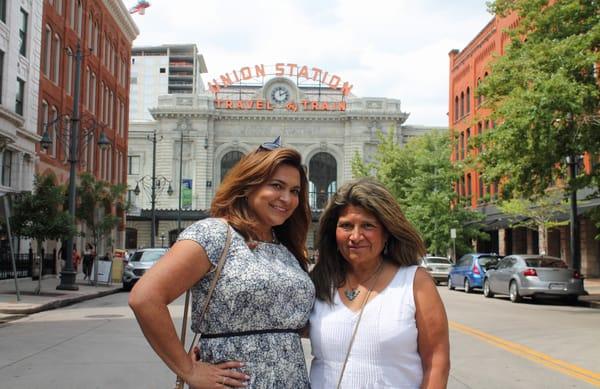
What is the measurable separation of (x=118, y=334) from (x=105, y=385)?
16.1 ft

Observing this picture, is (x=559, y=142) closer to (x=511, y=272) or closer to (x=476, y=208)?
(x=511, y=272)

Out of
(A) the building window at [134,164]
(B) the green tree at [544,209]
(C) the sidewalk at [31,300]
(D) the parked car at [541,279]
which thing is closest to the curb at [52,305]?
(C) the sidewalk at [31,300]

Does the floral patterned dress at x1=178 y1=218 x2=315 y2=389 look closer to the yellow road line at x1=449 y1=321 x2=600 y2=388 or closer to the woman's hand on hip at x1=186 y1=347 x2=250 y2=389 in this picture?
the woman's hand on hip at x1=186 y1=347 x2=250 y2=389

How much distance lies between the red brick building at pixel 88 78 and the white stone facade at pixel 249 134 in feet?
80.1

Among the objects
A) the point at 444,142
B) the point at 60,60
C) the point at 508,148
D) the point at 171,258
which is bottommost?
the point at 171,258

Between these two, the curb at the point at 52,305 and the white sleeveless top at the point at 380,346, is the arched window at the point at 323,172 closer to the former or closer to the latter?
the curb at the point at 52,305

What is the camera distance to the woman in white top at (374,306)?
2811 mm

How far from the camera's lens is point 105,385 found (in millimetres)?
7695

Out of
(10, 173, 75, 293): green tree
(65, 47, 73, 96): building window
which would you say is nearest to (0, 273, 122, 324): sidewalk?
(10, 173, 75, 293): green tree

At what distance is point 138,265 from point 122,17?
30.3 m

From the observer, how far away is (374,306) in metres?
2.86

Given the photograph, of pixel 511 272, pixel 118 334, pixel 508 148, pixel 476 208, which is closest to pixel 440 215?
pixel 476 208

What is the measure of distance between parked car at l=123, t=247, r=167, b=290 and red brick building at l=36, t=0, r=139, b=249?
495 centimetres

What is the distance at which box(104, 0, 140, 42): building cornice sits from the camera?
47.1 metres
